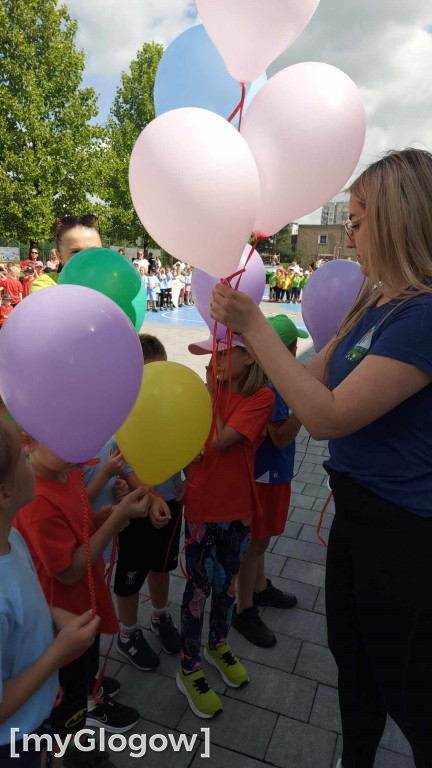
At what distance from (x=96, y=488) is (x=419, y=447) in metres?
1.19

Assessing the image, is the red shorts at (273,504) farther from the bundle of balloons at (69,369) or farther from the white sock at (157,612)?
the bundle of balloons at (69,369)

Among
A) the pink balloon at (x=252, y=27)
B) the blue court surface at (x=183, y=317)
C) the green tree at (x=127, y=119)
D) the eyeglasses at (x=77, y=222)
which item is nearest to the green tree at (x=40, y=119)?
the green tree at (x=127, y=119)

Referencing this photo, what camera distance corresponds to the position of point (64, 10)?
20.2 meters

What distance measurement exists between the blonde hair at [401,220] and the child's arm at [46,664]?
1.15 metres

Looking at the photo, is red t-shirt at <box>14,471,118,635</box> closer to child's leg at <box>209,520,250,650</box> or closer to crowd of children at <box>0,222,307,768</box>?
crowd of children at <box>0,222,307,768</box>

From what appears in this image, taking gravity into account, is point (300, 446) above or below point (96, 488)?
below

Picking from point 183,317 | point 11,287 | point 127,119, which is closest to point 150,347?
point 11,287

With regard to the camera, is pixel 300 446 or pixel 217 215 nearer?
pixel 217 215

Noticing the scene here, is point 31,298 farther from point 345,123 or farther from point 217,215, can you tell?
point 345,123

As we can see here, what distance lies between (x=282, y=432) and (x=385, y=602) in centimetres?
103

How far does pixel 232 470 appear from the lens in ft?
6.52

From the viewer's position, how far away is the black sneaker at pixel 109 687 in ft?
6.50

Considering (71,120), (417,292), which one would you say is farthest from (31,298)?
(71,120)

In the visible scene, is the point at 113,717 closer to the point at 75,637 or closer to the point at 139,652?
the point at 139,652
